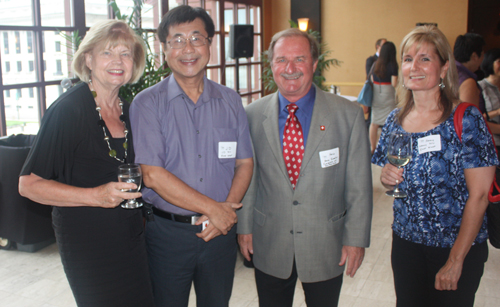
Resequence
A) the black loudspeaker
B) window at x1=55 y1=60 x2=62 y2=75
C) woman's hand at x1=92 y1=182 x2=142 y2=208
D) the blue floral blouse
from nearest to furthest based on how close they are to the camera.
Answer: woman's hand at x1=92 y1=182 x2=142 y2=208
the blue floral blouse
window at x1=55 y1=60 x2=62 y2=75
the black loudspeaker

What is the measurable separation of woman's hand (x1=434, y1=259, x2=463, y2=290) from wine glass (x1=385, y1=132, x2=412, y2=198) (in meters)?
0.33

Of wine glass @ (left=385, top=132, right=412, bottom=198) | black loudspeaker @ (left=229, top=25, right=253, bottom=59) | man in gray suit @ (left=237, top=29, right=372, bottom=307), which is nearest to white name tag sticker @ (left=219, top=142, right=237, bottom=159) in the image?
man in gray suit @ (left=237, top=29, right=372, bottom=307)

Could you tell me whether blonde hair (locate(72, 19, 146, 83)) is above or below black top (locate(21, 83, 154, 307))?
above

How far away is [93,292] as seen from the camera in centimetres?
174

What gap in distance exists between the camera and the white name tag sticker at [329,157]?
188 centimetres

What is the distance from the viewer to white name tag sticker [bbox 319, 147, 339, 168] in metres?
1.88

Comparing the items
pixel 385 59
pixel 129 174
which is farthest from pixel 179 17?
pixel 385 59

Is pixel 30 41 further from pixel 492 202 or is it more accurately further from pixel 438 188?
pixel 492 202

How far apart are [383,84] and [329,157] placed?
18.8ft

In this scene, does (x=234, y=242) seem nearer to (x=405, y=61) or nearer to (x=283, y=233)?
(x=283, y=233)

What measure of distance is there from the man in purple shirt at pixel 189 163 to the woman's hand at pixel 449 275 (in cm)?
90

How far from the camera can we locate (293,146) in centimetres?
194

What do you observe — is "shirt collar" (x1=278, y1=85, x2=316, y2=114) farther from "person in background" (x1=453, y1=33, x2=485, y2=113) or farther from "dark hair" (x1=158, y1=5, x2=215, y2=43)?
"person in background" (x1=453, y1=33, x2=485, y2=113)

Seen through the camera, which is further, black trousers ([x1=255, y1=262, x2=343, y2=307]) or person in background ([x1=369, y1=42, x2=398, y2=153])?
person in background ([x1=369, y1=42, x2=398, y2=153])
